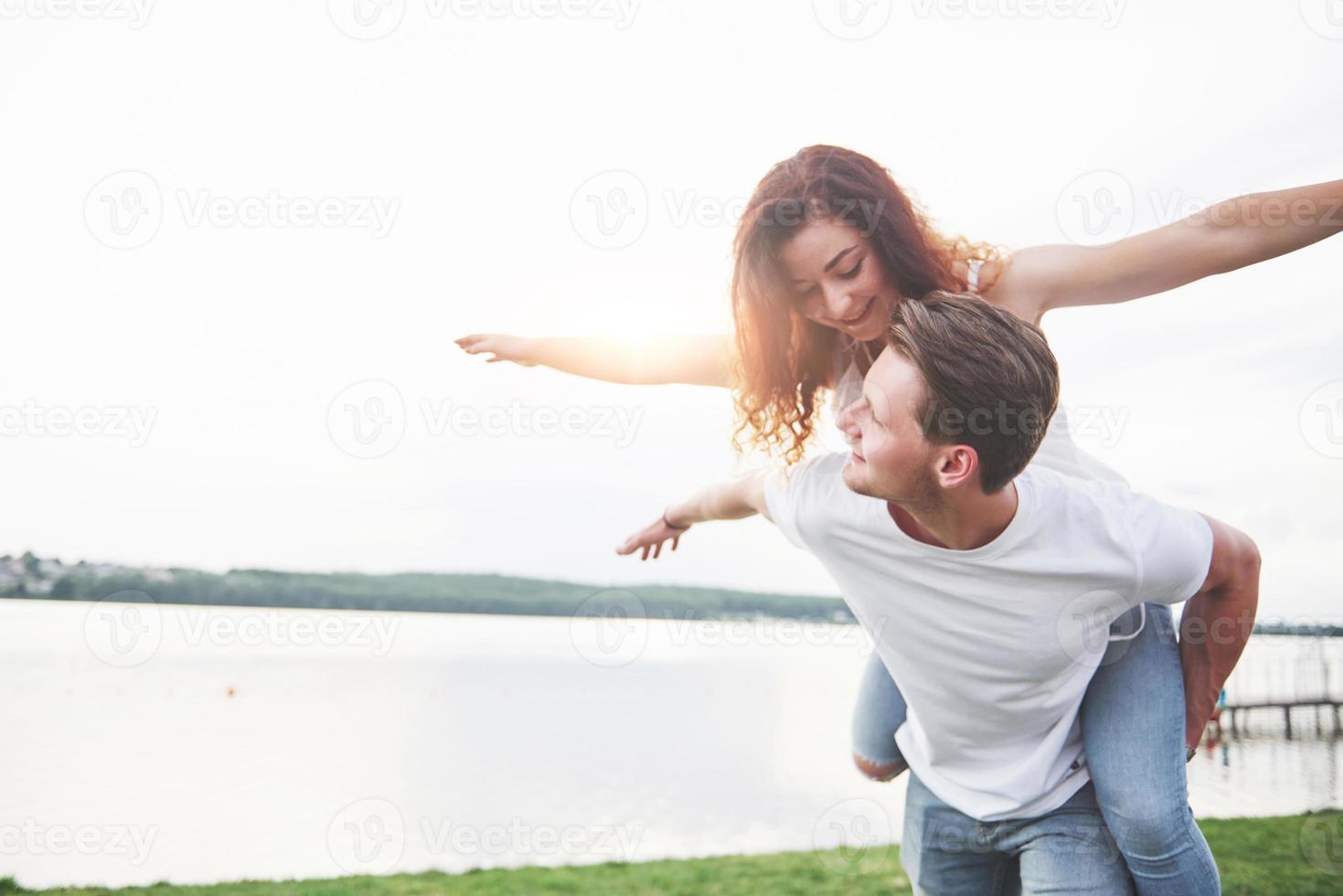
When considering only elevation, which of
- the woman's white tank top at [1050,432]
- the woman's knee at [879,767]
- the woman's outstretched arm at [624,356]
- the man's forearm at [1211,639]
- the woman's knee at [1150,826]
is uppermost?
the woman's outstretched arm at [624,356]

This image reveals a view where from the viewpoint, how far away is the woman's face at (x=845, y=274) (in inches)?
96.3

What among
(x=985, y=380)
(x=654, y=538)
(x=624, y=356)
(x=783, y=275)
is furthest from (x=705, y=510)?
(x=985, y=380)

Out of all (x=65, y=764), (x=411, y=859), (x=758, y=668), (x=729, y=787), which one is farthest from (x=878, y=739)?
(x=758, y=668)

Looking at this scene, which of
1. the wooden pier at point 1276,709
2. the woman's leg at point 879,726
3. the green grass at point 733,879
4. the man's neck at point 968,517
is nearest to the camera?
the man's neck at point 968,517

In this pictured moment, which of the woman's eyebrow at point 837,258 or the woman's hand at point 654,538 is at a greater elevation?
the woman's eyebrow at point 837,258

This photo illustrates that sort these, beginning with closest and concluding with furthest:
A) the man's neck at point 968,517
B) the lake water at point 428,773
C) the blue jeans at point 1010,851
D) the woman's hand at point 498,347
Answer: the man's neck at point 968,517
the blue jeans at point 1010,851
the woman's hand at point 498,347
the lake water at point 428,773

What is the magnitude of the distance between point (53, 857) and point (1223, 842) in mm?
10047

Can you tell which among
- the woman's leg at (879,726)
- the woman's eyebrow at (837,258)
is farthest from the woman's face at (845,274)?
the woman's leg at (879,726)

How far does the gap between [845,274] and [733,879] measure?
626 centimetres

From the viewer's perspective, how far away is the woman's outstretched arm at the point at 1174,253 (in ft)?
6.55

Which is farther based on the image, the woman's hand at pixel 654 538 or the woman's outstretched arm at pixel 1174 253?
Answer: the woman's hand at pixel 654 538

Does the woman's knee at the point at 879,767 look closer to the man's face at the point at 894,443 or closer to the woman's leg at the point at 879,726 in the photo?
the woman's leg at the point at 879,726

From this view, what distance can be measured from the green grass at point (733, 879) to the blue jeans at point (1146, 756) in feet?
17.7

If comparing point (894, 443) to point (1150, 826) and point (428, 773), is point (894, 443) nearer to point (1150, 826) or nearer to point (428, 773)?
point (1150, 826)
